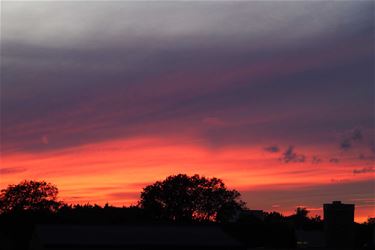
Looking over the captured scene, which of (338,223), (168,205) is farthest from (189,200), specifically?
(338,223)

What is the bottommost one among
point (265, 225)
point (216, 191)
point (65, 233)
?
point (65, 233)

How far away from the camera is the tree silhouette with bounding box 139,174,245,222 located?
14312 cm

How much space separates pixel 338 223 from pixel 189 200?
2732 inches

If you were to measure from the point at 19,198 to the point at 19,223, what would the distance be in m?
43.5

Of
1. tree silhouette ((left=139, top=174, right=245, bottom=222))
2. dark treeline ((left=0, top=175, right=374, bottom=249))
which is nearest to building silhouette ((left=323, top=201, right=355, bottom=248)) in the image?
dark treeline ((left=0, top=175, right=374, bottom=249))

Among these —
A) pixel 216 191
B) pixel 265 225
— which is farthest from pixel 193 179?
pixel 265 225

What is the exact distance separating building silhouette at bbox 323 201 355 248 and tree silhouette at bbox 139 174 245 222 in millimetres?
64669

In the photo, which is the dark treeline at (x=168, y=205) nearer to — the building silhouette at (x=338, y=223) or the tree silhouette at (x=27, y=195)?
the tree silhouette at (x=27, y=195)

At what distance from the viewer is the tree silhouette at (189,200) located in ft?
470

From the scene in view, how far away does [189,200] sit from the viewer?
14538 centimetres

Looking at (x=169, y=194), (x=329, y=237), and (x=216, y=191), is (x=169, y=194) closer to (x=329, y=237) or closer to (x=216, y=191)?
(x=216, y=191)

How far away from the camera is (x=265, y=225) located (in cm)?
10981

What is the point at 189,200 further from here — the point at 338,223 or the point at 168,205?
the point at 338,223

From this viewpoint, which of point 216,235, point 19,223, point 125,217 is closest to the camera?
point 216,235
